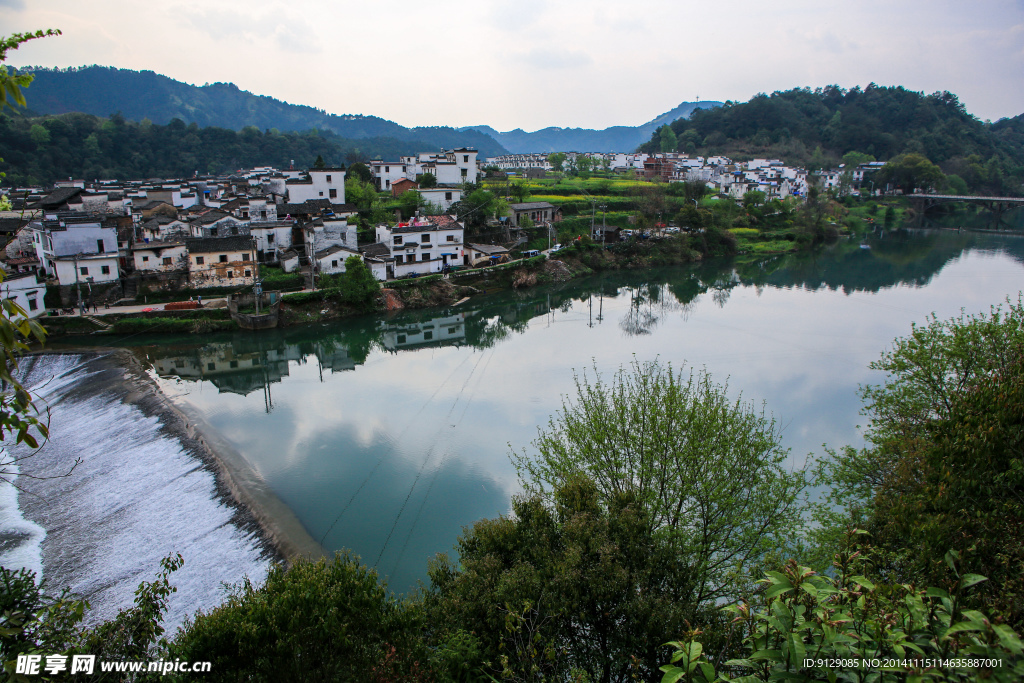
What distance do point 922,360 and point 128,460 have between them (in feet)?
41.1

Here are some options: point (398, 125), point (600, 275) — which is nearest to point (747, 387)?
point (600, 275)

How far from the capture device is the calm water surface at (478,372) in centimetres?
942

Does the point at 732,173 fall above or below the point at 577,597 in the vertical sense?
above

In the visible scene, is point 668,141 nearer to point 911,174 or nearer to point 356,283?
point 911,174

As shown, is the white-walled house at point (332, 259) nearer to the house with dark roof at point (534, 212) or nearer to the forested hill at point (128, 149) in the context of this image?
the house with dark roof at point (534, 212)

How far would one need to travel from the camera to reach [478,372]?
15.0 m

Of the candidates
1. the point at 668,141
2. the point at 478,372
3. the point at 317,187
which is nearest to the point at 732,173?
the point at 668,141

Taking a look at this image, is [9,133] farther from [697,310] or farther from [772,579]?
[772,579]

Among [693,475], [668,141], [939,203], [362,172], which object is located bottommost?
[693,475]

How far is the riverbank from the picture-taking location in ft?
23.9

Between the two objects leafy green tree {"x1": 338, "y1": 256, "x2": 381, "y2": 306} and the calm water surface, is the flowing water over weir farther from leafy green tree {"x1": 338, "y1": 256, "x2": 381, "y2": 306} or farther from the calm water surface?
leafy green tree {"x1": 338, "y1": 256, "x2": 381, "y2": 306}

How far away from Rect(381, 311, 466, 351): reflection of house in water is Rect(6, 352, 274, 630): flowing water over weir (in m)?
A: 7.32

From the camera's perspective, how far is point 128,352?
15.5 meters

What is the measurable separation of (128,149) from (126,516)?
46.2 m
